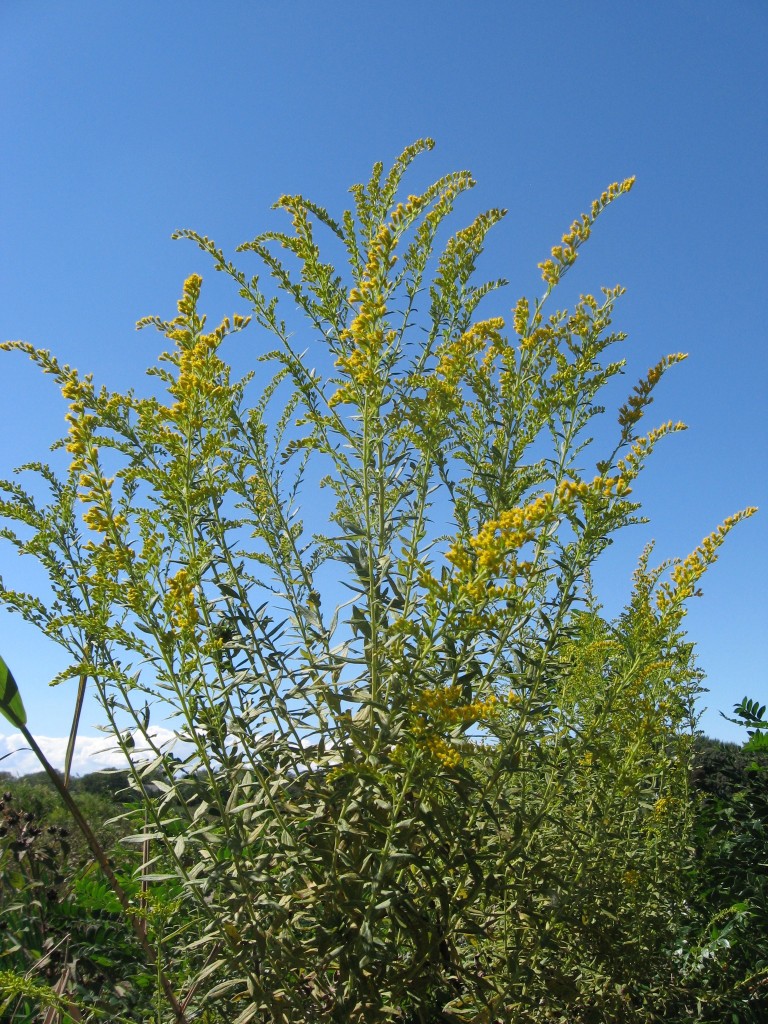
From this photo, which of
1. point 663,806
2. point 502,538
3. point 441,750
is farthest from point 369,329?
point 663,806

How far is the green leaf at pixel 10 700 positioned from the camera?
248cm

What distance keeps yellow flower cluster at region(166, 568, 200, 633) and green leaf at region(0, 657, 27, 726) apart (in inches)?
20.4

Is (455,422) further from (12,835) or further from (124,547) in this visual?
(12,835)

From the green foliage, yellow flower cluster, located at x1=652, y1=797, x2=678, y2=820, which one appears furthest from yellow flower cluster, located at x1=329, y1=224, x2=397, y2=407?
the green foliage

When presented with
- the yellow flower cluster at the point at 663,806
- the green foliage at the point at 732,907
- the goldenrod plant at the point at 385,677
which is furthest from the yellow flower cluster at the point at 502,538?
the green foliage at the point at 732,907

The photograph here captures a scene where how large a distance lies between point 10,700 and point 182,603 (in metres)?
0.60

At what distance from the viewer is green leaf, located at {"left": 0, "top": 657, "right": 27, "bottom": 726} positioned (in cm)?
248

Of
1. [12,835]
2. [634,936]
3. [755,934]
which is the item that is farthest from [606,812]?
[12,835]

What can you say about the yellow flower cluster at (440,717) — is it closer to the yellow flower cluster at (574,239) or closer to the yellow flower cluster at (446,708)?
the yellow flower cluster at (446,708)

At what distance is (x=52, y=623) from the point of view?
2.92 m

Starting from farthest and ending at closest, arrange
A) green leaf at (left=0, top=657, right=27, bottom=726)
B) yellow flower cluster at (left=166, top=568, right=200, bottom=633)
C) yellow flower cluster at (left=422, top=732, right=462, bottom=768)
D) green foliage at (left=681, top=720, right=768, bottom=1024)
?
green foliage at (left=681, top=720, right=768, bottom=1024) → yellow flower cluster at (left=166, top=568, right=200, bottom=633) → green leaf at (left=0, top=657, right=27, bottom=726) → yellow flower cluster at (left=422, top=732, right=462, bottom=768)

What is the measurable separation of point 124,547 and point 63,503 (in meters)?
0.70

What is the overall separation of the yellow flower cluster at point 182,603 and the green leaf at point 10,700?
0.52 m

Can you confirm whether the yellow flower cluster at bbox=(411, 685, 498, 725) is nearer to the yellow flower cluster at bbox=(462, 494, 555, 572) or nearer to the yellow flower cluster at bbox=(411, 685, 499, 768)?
the yellow flower cluster at bbox=(411, 685, 499, 768)
